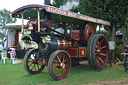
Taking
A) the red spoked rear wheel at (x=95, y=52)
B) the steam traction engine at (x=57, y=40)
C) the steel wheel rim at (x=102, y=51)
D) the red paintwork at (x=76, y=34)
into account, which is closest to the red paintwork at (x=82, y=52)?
the steam traction engine at (x=57, y=40)

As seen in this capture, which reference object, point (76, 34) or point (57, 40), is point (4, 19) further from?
point (57, 40)

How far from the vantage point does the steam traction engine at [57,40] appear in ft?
14.2

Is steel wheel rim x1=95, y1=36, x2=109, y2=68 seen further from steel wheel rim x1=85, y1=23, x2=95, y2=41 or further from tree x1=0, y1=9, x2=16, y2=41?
tree x1=0, y1=9, x2=16, y2=41

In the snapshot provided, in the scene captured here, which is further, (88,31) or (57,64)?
(88,31)

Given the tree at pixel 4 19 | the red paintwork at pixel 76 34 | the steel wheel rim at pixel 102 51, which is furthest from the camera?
the tree at pixel 4 19

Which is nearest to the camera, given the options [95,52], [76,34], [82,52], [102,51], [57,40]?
[57,40]

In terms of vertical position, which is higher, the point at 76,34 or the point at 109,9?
the point at 109,9

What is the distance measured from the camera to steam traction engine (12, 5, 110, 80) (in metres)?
4.32

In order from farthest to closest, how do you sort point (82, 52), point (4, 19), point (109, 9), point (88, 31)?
point (4, 19), point (109, 9), point (88, 31), point (82, 52)

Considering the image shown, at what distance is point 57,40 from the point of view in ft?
15.6

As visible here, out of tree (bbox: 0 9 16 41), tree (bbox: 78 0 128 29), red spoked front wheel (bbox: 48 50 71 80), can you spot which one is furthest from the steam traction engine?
tree (bbox: 0 9 16 41)

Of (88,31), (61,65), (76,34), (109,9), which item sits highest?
(109,9)

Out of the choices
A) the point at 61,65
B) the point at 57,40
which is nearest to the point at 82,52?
the point at 57,40

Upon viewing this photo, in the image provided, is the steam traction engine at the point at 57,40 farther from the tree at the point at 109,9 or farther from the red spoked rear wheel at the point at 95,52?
the tree at the point at 109,9
